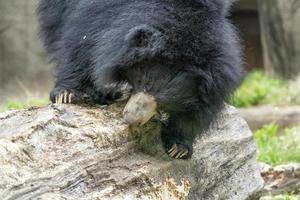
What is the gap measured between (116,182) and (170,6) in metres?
0.89

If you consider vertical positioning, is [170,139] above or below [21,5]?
below

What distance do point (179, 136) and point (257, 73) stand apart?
5752 mm

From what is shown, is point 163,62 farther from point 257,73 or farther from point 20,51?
point 257,73

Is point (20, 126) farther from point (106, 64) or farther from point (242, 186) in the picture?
point (242, 186)

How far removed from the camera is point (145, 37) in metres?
2.94

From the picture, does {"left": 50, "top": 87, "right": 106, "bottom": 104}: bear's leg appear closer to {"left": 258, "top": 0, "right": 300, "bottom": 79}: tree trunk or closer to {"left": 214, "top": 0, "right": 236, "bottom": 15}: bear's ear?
{"left": 214, "top": 0, "right": 236, "bottom": 15}: bear's ear

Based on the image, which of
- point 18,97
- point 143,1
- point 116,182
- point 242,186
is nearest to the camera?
point 116,182

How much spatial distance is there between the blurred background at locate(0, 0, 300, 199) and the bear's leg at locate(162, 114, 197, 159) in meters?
2.26

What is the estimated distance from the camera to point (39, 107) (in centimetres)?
297

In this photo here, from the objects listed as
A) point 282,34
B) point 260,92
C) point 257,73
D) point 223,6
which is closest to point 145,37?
point 223,6

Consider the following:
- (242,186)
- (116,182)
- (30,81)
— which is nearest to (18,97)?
(30,81)

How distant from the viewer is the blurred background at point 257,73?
6.81m

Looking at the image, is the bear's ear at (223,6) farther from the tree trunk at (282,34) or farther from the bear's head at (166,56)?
the tree trunk at (282,34)

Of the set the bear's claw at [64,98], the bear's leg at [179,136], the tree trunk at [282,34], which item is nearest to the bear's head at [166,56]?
the bear's leg at [179,136]
